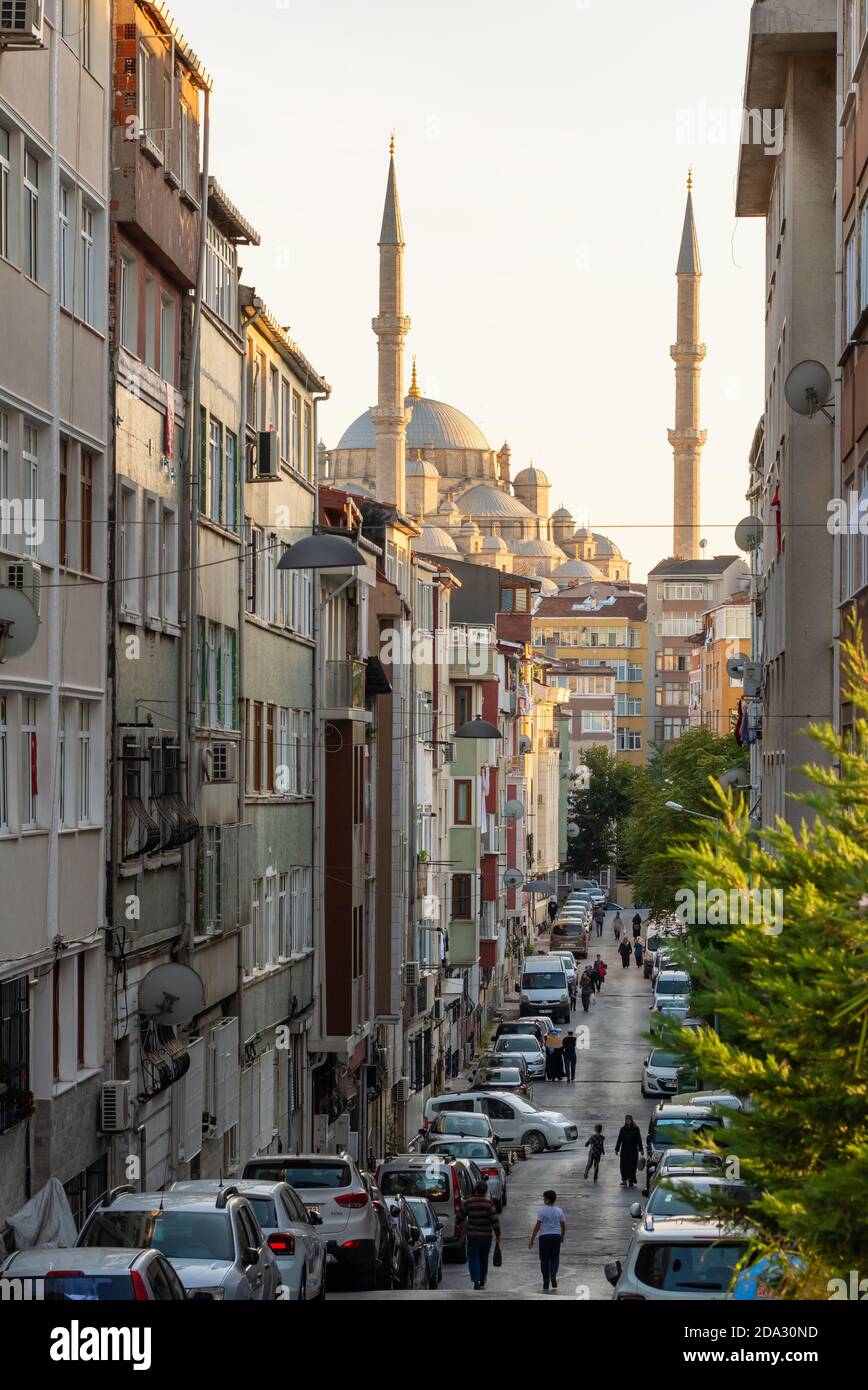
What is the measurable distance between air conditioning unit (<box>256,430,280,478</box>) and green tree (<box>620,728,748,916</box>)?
82.7ft

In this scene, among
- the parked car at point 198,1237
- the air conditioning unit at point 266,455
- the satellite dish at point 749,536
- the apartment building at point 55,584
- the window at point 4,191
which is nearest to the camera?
the parked car at point 198,1237

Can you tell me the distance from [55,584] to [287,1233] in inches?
252

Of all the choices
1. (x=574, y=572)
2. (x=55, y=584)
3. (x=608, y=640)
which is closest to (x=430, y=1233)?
(x=55, y=584)

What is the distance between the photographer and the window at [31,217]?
1958cm

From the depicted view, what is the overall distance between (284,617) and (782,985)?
26871 mm

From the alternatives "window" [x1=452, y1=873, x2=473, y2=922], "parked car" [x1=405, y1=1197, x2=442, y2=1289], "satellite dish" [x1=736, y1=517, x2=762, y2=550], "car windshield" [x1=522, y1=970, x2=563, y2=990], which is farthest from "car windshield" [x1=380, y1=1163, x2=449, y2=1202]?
"car windshield" [x1=522, y1=970, x2=563, y2=990]

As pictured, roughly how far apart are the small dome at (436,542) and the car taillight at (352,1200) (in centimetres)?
12887

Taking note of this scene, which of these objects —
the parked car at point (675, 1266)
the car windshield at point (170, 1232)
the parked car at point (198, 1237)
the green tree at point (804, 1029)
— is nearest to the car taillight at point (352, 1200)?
the parked car at point (198, 1237)

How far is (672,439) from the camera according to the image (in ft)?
486

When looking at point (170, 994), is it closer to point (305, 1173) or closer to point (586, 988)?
point (305, 1173)

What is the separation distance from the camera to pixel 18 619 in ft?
57.2

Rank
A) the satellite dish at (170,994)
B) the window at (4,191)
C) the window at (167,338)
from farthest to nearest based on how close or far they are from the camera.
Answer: the window at (167,338), the satellite dish at (170,994), the window at (4,191)

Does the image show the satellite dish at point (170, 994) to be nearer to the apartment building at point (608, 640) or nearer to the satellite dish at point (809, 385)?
the satellite dish at point (809, 385)

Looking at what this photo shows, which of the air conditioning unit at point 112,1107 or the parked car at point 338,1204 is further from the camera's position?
the air conditioning unit at point 112,1107
